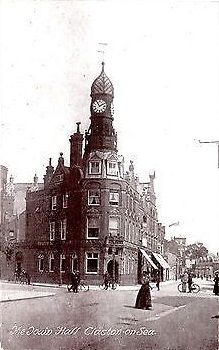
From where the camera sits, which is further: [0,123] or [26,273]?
[26,273]

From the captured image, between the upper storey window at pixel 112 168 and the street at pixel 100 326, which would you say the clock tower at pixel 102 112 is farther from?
the street at pixel 100 326

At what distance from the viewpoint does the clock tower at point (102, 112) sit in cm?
402

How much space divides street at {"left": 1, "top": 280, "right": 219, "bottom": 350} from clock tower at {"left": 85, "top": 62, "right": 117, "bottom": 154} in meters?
1.23

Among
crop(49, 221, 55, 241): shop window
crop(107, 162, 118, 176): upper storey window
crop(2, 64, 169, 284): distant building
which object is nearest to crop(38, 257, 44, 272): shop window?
crop(2, 64, 169, 284): distant building

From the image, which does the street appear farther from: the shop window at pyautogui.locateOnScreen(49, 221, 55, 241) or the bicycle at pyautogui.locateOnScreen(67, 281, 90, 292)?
the shop window at pyautogui.locateOnScreen(49, 221, 55, 241)

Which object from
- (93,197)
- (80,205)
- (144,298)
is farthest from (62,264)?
(144,298)

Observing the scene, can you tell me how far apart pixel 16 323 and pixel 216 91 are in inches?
86.3

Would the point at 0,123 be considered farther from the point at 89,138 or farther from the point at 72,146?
the point at 89,138

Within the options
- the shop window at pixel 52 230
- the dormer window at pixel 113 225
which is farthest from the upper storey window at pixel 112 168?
the shop window at pixel 52 230

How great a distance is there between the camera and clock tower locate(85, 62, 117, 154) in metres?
4.02

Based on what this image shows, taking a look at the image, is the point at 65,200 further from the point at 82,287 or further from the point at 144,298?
the point at 144,298

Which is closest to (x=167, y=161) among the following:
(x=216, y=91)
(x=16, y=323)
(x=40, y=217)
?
(x=216, y=91)

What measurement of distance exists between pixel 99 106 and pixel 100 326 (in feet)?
5.21

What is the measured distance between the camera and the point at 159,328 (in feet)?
12.6
